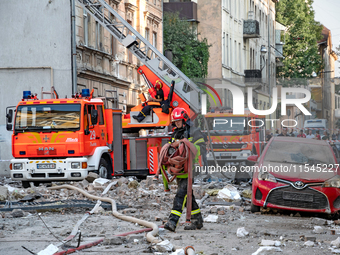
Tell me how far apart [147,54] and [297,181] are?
35.7ft

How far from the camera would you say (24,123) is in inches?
658

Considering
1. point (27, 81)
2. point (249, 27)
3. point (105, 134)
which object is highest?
point (249, 27)

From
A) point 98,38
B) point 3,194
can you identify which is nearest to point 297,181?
point 3,194

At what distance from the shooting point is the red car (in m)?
11.3

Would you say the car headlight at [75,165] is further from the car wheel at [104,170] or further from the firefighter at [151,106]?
the firefighter at [151,106]

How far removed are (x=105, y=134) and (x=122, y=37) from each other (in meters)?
5.42

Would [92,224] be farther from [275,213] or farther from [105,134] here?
[105,134]

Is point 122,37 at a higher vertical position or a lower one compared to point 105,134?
higher

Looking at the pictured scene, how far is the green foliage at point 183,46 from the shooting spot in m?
38.7

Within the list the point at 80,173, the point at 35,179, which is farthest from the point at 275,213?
the point at 35,179

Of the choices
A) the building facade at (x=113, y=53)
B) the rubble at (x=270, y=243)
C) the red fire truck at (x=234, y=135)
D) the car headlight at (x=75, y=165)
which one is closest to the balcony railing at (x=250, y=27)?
the building facade at (x=113, y=53)

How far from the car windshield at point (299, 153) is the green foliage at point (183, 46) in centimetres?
2586

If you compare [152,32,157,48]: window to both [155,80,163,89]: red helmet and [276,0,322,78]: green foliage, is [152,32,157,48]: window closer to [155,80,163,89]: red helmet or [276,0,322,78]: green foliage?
[155,80,163,89]: red helmet

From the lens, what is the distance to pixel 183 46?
39.2m
